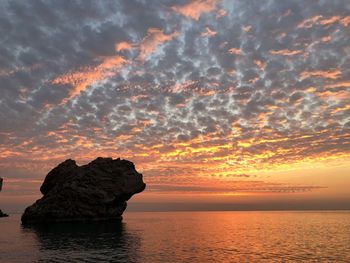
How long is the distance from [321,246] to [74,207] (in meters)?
71.8

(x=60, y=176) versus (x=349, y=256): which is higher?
(x=60, y=176)

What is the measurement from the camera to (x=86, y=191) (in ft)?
353

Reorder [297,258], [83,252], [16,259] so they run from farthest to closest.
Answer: [83,252]
[297,258]
[16,259]

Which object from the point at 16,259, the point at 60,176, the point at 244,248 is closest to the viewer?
the point at 16,259

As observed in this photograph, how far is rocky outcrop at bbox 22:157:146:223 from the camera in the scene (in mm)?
107000

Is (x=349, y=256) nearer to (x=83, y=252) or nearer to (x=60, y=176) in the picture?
(x=83, y=252)

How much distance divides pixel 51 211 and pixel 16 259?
212 ft

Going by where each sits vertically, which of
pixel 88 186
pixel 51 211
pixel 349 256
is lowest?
pixel 349 256

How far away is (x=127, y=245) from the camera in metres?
60.6

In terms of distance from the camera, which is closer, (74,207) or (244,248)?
(244,248)

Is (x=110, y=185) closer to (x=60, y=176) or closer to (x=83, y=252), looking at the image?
(x=60, y=176)

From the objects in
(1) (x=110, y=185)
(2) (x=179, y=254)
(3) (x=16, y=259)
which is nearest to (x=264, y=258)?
(2) (x=179, y=254)

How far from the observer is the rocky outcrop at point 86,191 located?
107m

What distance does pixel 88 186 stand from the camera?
357 feet
